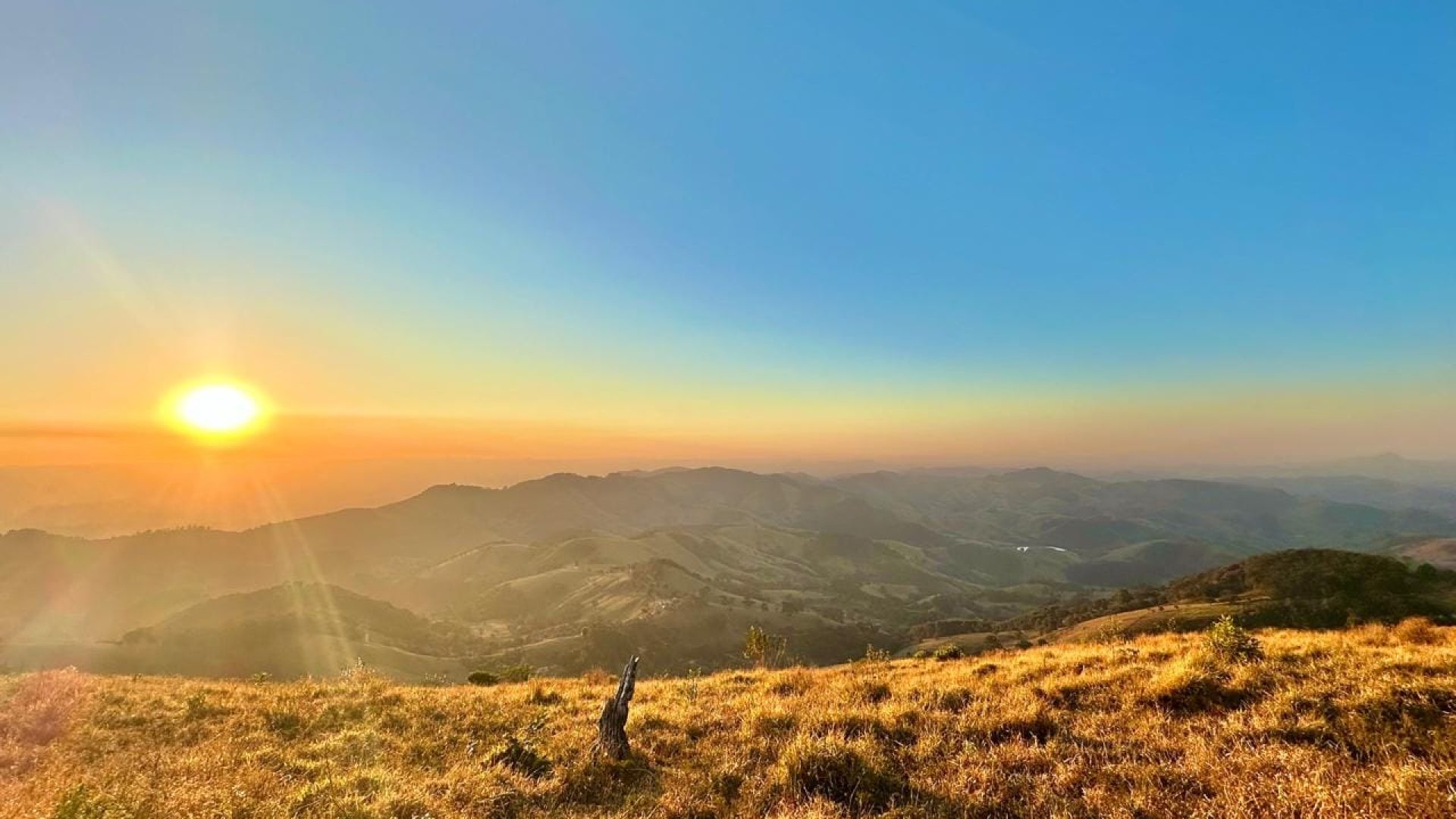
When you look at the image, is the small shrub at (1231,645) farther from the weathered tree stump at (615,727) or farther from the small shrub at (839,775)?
the weathered tree stump at (615,727)

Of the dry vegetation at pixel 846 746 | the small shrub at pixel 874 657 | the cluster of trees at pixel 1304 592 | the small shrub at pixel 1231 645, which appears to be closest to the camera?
the dry vegetation at pixel 846 746

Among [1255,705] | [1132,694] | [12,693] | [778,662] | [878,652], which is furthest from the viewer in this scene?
[778,662]

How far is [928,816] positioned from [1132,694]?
19.8ft

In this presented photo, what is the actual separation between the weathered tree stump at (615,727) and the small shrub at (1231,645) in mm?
11693

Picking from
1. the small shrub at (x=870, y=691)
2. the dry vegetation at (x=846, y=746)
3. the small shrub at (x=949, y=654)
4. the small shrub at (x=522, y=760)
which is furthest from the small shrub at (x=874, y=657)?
the small shrub at (x=522, y=760)

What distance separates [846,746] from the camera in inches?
363

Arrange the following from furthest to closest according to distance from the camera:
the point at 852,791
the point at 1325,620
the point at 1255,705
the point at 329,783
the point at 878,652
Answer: the point at 1325,620 < the point at 878,652 < the point at 1255,705 < the point at 329,783 < the point at 852,791

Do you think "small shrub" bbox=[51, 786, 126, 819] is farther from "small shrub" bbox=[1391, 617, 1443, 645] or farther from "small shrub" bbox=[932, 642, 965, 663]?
"small shrub" bbox=[1391, 617, 1443, 645]

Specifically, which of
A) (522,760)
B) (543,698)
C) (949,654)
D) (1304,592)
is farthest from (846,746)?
(1304,592)

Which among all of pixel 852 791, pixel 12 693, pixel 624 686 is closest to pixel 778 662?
pixel 624 686

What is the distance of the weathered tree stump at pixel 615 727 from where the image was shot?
10.5 m

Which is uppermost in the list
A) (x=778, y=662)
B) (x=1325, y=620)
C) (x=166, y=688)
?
(x=166, y=688)

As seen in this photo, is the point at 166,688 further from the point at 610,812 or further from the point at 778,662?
the point at 778,662

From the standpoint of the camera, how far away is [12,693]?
14086 millimetres
